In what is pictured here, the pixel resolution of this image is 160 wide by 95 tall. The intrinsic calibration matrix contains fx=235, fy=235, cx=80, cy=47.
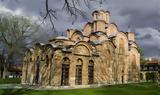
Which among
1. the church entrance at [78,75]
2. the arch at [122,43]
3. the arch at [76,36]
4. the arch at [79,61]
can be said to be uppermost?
the arch at [76,36]

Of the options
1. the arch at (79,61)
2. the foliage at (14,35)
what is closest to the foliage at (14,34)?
the foliage at (14,35)

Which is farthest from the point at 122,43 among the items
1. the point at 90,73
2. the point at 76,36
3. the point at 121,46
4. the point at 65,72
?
the point at 65,72

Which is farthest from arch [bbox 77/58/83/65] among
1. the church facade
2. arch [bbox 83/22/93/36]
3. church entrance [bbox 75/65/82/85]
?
arch [bbox 83/22/93/36]

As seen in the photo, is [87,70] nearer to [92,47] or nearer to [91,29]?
[92,47]

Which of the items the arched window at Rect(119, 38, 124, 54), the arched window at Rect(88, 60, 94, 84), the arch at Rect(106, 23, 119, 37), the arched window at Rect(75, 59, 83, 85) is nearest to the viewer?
the arched window at Rect(75, 59, 83, 85)

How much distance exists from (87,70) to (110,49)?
6.14 metres

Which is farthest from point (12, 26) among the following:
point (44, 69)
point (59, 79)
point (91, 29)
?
point (59, 79)

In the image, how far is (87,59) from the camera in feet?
105

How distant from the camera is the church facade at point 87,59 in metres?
30.0

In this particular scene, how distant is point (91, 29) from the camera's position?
4212cm

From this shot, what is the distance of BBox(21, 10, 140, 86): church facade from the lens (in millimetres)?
29953

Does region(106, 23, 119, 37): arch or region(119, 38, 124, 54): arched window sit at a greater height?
region(106, 23, 119, 37): arch

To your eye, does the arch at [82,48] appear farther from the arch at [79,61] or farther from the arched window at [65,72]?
the arched window at [65,72]

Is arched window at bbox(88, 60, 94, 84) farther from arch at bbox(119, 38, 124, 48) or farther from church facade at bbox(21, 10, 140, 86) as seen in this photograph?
arch at bbox(119, 38, 124, 48)
